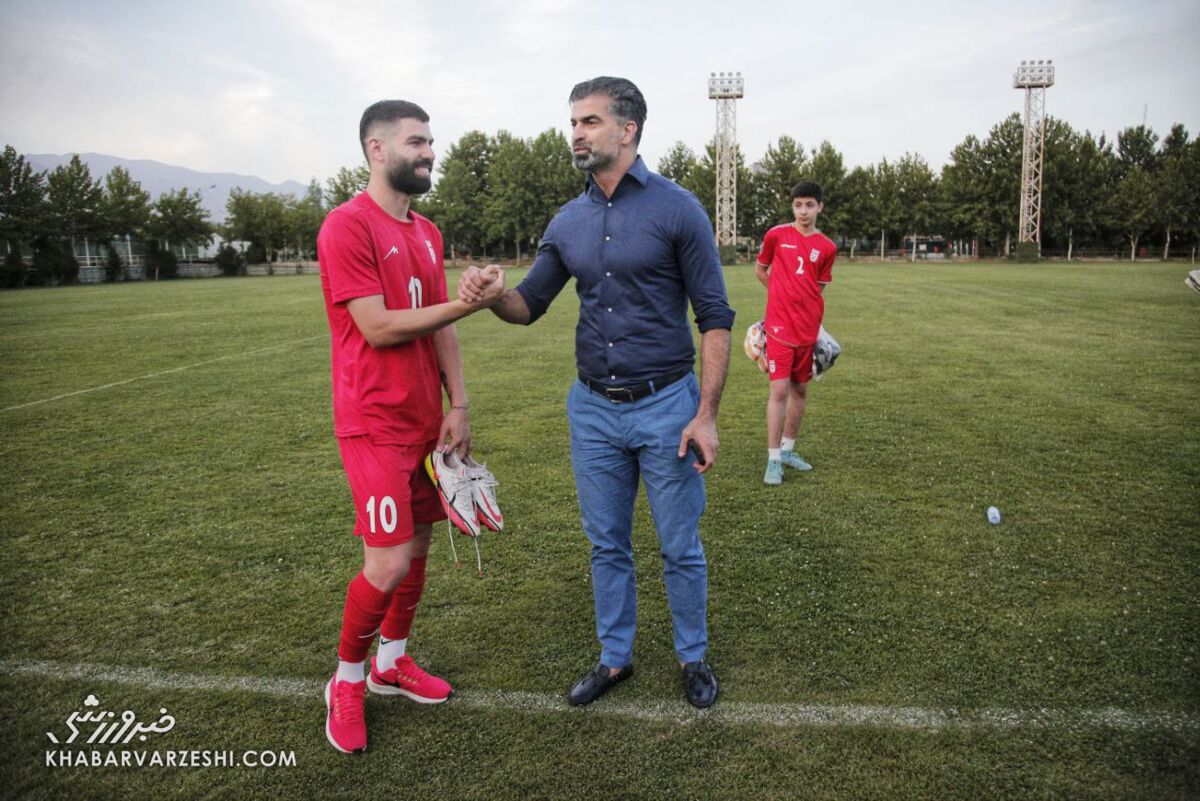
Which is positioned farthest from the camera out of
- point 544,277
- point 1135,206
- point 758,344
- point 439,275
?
point 1135,206

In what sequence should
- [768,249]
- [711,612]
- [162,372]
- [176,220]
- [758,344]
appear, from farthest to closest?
1. [176,220]
2. [162,372]
3. [758,344]
4. [768,249]
5. [711,612]

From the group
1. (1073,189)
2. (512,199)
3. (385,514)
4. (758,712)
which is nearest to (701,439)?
(758,712)

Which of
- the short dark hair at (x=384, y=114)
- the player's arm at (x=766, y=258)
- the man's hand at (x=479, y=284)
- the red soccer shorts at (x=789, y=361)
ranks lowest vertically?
the red soccer shorts at (x=789, y=361)

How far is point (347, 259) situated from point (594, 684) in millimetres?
2153

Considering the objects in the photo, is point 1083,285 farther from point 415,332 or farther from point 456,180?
point 456,180

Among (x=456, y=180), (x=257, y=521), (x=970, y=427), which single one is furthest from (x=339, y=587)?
(x=456, y=180)

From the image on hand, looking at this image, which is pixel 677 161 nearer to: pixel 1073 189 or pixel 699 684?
pixel 1073 189

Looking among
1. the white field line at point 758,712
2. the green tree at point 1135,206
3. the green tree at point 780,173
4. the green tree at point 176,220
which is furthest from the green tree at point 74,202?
the green tree at point 1135,206

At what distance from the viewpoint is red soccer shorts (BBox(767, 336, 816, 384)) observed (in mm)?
6457

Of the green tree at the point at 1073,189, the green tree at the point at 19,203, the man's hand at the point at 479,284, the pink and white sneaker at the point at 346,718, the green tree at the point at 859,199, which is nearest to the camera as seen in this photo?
the man's hand at the point at 479,284

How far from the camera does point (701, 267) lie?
3184 mm

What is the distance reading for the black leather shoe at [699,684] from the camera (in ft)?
10.9

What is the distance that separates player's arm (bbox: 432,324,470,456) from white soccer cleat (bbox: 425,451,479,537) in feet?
0.30

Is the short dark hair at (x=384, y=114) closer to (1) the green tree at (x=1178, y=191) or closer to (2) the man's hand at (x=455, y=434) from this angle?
(2) the man's hand at (x=455, y=434)
